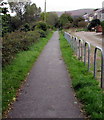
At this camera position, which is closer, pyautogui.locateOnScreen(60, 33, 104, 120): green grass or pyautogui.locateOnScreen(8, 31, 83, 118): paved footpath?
pyautogui.locateOnScreen(60, 33, 104, 120): green grass

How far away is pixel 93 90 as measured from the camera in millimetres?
5836

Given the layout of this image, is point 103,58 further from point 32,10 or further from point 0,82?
point 32,10

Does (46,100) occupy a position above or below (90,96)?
below

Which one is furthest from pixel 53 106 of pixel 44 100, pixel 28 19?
pixel 28 19

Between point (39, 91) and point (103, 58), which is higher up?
point (103, 58)

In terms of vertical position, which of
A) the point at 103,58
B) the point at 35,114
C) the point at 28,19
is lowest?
the point at 35,114

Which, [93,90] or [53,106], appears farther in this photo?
[93,90]

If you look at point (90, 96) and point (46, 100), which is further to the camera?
point (46, 100)

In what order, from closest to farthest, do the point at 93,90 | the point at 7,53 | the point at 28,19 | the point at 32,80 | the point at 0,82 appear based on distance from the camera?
the point at 93,90
the point at 0,82
the point at 32,80
the point at 7,53
the point at 28,19

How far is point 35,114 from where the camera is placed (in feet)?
14.9

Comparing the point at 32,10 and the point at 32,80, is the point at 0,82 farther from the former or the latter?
the point at 32,10

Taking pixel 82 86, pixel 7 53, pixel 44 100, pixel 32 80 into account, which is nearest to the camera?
pixel 44 100

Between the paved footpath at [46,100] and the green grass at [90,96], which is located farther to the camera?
the paved footpath at [46,100]

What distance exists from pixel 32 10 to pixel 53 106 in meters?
44.4
